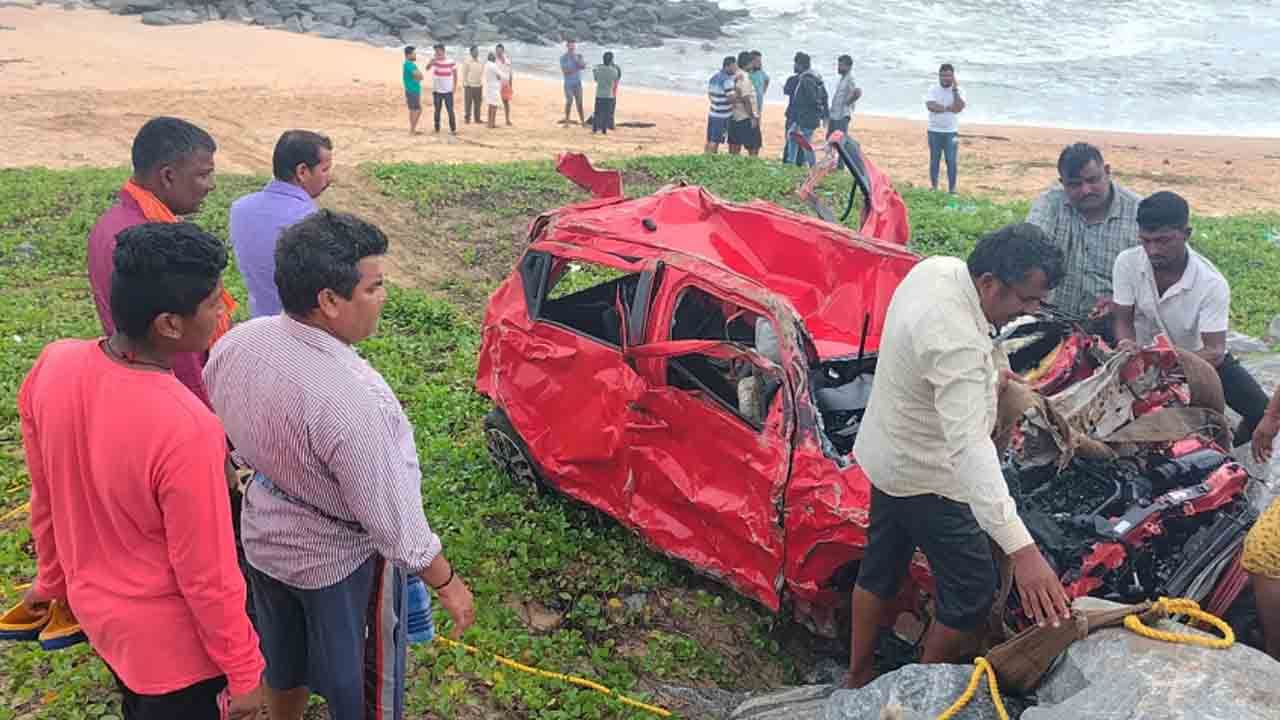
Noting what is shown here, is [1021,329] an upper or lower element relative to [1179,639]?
upper

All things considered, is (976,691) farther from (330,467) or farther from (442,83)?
(442,83)

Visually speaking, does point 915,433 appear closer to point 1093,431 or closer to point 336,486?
point 1093,431

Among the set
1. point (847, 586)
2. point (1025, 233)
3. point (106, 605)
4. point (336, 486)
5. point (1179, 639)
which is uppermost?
point (1025, 233)

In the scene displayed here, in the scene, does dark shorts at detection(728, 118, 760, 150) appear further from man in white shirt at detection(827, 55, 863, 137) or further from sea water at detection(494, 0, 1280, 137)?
sea water at detection(494, 0, 1280, 137)


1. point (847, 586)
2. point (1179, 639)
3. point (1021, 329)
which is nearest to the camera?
point (1179, 639)

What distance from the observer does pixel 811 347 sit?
4945 mm

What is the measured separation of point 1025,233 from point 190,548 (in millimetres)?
2834

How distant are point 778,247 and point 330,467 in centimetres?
427

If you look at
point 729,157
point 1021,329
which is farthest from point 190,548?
point 729,157

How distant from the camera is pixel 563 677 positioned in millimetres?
4648

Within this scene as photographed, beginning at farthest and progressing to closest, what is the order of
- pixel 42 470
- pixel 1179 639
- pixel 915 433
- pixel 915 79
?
1. pixel 915 79
2. pixel 915 433
3. pixel 1179 639
4. pixel 42 470

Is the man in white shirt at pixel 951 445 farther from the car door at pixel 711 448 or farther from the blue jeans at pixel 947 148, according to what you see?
the blue jeans at pixel 947 148

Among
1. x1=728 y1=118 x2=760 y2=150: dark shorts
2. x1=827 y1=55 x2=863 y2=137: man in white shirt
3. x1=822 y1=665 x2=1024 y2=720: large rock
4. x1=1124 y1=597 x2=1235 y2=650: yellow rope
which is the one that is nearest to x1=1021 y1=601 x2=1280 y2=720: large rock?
x1=1124 y1=597 x2=1235 y2=650: yellow rope

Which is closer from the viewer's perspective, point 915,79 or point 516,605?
point 516,605
